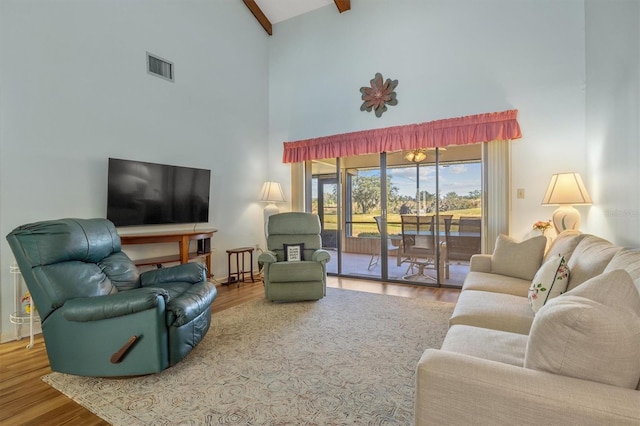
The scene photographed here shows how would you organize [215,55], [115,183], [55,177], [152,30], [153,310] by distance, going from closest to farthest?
[153,310], [55,177], [115,183], [152,30], [215,55]

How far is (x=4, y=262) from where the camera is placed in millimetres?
2680

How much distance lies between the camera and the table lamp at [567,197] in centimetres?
314

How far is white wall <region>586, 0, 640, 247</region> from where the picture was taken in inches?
83.3

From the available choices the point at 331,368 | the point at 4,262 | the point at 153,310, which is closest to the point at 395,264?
the point at 331,368

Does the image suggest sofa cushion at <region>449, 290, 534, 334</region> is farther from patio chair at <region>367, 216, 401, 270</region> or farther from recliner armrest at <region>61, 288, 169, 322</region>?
patio chair at <region>367, 216, 401, 270</region>

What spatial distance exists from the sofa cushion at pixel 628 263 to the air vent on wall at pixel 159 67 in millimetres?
4691

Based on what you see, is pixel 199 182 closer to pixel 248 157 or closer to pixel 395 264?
pixel 248 157

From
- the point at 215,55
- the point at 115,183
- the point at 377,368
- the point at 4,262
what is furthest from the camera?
the point at 215,55

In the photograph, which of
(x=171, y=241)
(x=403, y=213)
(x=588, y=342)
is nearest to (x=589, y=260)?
(x=588, y=342)

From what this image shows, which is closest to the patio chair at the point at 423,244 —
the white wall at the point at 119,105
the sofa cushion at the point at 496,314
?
the sofa cushion at the point at 496,314

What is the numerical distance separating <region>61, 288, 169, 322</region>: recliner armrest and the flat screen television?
1687mm

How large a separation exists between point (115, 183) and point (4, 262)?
3.72 feet

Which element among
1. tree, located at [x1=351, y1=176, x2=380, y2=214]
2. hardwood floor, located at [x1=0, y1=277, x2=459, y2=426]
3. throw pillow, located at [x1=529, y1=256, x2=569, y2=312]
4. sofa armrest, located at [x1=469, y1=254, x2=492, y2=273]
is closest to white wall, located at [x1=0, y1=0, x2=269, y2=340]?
hardwood floor, located at [x1=0, y1=277, x2=459, y2=426]

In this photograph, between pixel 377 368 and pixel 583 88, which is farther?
pixel 583 88
